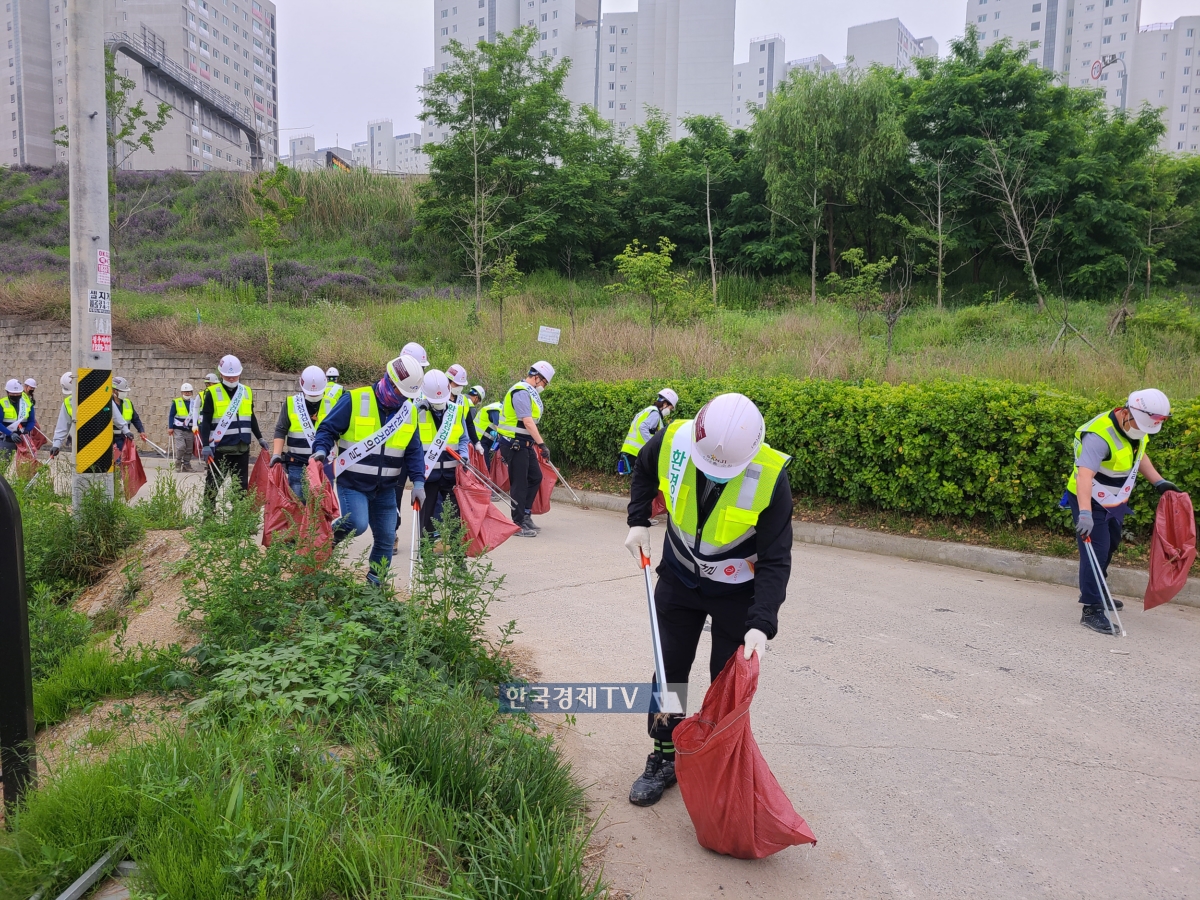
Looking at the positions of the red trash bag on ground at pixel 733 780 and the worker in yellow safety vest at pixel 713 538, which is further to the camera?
the worker in yellow safety vest at pixel 713 538

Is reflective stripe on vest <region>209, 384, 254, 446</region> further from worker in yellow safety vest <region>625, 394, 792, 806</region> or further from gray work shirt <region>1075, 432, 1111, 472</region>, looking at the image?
gray work shirt <region>1075, 432, 1111, 472</region>

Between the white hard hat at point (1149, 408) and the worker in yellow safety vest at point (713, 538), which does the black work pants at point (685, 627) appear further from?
the white hard hat at point (1149, 408)

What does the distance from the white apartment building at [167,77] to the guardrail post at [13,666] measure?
65925 millimetres

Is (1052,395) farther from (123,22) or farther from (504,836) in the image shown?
(123,22)

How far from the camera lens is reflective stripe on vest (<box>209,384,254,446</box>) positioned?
9992mm

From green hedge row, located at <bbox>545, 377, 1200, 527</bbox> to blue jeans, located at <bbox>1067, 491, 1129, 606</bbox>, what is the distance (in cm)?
93

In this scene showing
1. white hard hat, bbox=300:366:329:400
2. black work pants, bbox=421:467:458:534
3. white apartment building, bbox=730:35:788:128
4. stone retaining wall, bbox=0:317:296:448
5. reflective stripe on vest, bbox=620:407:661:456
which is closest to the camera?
black work pants, bbox=421:467:458:534

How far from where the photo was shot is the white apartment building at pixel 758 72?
11050 cm

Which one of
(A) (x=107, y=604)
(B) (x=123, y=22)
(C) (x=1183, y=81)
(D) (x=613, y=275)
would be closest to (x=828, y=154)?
(D) (x=613, y=275)

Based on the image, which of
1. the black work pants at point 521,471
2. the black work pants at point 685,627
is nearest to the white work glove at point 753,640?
the black work pants at point 685,627

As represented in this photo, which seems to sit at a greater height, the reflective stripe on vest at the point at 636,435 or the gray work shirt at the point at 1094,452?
→ the gray work shirt at the point at 1094,452

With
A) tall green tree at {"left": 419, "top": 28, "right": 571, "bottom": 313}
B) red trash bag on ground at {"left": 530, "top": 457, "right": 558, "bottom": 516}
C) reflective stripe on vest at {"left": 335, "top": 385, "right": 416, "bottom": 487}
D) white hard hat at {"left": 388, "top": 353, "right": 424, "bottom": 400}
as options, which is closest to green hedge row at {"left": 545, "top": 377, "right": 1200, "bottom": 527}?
red trash bag on ground at {"left": 530, "top": 457, "right": 558, "bottom": 516}

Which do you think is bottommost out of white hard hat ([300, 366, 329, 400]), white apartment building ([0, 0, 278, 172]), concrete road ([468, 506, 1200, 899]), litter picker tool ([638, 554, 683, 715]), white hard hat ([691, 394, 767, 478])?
concrete road ([468, 506, 1200, 899])

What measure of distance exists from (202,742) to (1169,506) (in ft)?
22.1
